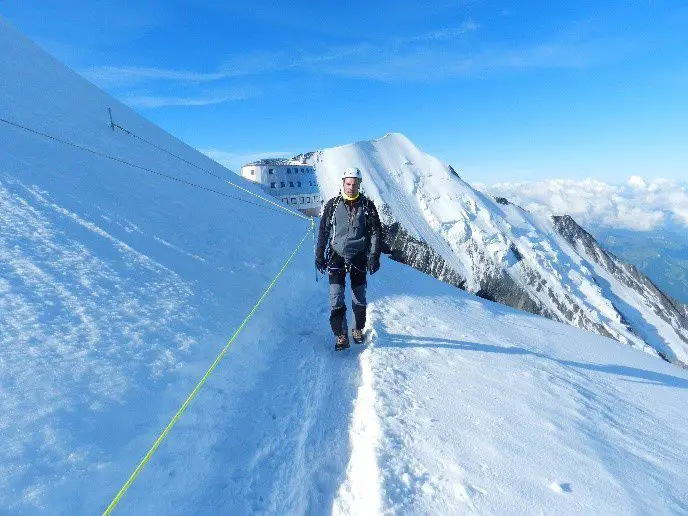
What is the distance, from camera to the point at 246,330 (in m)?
6.87

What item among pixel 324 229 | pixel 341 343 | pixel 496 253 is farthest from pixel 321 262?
pixel 496 253

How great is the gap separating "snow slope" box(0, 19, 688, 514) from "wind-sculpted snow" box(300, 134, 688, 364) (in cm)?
11517

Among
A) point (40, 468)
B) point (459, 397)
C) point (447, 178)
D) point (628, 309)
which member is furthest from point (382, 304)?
point (628, 309)

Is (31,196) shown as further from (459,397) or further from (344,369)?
(459,397)

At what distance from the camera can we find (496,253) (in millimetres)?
147625

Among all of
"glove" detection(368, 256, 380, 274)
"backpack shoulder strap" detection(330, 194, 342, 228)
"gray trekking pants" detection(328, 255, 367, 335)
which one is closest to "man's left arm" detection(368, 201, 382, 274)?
→ "glove" detection(368, 256, 380, 274)

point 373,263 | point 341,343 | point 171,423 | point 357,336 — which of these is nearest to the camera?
point 171,423

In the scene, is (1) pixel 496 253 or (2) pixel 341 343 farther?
(1) pixel 496 253

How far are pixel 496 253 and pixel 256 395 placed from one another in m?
156

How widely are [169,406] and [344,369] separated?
9.50ft

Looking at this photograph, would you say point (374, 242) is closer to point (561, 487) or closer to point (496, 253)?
point (561, 487)

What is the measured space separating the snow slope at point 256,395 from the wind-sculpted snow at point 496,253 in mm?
115167

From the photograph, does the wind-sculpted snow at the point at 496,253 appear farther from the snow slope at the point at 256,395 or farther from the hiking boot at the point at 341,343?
the hiking boot at the point at 341,343

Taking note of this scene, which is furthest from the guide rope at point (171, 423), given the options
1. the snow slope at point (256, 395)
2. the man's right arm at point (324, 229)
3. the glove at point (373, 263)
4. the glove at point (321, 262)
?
the glove at point (373, 263)
